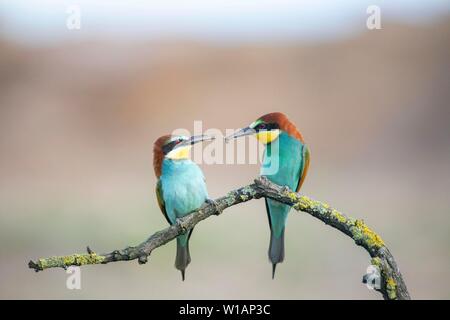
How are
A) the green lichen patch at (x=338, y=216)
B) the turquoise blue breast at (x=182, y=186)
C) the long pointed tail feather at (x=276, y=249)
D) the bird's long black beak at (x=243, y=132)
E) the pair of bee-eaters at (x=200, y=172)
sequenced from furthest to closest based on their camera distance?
1. the turquoise blue breast at (x=182, y=186)
2. the pair of bee-eaters at (x=200, y=172)
3. the long pointed tail feather at (x=276, y=249)
4. the bird's long black beak at (x=243, y=132)
5. the green lichen patch at (x=338, y=216)

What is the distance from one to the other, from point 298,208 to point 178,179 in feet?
2.73

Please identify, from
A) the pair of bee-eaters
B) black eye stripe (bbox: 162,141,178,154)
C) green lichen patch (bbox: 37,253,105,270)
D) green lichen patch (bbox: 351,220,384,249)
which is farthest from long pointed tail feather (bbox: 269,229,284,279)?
green lichen patch (bbox: 37,253,105,270)

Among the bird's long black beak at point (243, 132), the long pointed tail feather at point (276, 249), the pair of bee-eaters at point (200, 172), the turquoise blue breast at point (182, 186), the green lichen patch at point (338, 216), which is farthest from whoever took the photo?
the turquoise blue breast at point (182, 186)

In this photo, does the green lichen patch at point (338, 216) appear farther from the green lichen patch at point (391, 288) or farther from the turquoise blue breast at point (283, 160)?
the turquoise blue breast at point (283, 160)

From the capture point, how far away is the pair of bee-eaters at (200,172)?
Answer: 244cm

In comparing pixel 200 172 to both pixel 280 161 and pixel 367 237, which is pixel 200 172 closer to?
pixel 280 161

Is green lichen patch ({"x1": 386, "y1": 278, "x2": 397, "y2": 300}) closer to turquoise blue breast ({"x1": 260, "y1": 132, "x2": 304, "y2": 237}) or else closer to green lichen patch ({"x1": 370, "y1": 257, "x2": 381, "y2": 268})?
green lichen patch ({"x1": 370, "y1": 257, "x2": 381, "y2": 268})

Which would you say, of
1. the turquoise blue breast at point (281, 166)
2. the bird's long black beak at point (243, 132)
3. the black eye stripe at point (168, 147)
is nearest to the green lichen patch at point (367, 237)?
the bird's long black beak at point (243, 132)

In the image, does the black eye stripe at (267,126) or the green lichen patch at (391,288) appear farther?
the black eye stripe at (267,126)

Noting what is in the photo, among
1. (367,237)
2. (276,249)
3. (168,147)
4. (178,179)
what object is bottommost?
(276,249)

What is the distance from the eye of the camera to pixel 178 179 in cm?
260

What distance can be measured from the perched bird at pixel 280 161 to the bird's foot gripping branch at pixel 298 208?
22.1 inches

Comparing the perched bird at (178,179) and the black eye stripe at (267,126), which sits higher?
the black eye stripe at (267,126)

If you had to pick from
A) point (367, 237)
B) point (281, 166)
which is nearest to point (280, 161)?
point (281, 166)
